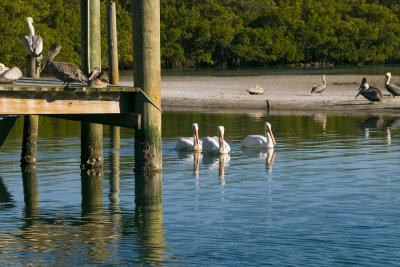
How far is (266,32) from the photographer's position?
97.7 m

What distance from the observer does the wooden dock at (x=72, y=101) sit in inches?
537

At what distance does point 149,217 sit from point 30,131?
5906 millimetres

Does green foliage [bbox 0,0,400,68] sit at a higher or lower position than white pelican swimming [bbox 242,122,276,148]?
higher

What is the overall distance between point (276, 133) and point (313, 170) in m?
7.69

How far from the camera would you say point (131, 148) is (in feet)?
70.2

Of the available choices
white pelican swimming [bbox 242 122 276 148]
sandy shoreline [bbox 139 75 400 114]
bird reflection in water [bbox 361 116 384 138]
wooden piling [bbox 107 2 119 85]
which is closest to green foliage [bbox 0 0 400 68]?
sandy shoreline [bbox 139 75 400 114]

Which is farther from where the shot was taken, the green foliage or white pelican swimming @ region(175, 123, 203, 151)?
the green foliage

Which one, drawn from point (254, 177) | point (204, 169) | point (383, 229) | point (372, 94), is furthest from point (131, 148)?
point (372, 94)

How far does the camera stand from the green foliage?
311 ft

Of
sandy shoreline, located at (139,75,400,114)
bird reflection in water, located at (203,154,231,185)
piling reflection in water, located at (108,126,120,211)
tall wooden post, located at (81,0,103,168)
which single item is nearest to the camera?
piling reflection in water, located at (108,126,120,211)

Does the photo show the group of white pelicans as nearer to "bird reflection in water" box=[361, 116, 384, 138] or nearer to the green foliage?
"bird reflection in water" box=[361, 116, 384, 138]

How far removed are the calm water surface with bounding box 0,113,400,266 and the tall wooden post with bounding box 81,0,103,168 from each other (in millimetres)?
427

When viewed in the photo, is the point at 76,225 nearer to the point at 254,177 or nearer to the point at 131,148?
the point at 254,177

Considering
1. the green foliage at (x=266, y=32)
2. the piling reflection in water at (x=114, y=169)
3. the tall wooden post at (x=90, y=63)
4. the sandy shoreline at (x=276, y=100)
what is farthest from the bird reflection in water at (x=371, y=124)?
the green foliage at (x=266, y=32)
